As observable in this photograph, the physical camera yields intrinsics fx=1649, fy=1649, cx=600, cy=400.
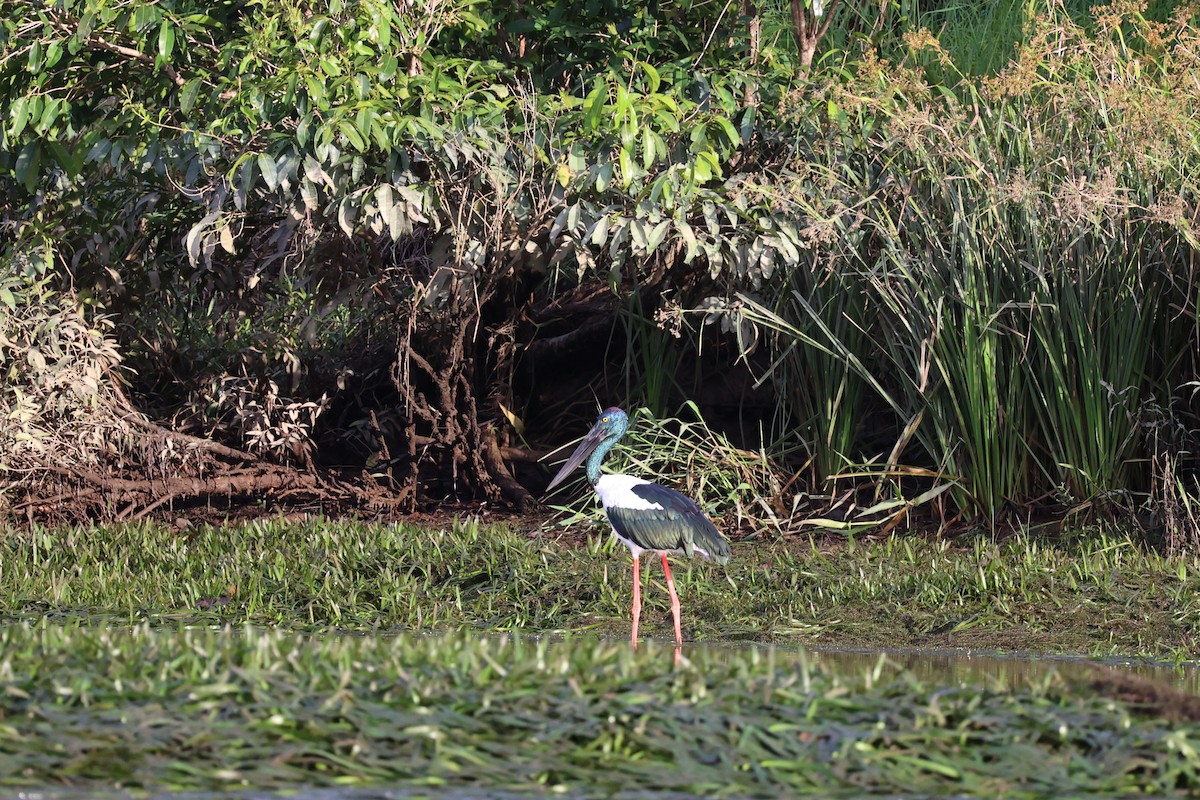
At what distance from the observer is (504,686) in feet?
16.4

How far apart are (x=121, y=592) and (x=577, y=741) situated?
14.1ft

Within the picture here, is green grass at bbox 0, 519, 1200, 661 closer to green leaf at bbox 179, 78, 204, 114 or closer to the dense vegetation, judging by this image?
the dense vegetation

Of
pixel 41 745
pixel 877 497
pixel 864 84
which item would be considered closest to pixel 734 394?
pixel 877 497

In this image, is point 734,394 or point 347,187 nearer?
point 347,187

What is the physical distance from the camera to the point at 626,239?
31.1 feet

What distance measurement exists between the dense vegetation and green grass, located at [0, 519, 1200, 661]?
33.5 inches

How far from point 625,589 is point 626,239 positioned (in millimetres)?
2121

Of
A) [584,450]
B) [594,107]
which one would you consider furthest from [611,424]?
[594,107]

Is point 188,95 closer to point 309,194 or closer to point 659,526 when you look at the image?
point 309,194

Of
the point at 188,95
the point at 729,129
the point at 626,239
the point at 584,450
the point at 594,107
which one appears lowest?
the point at 584,450

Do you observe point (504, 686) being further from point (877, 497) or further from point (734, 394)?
point (734, 394)

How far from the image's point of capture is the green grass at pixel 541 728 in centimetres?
447

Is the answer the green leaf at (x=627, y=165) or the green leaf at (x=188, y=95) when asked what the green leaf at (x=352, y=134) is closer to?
the green leaf at (x=188, y=95)

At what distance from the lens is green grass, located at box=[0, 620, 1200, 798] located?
4.47 m
